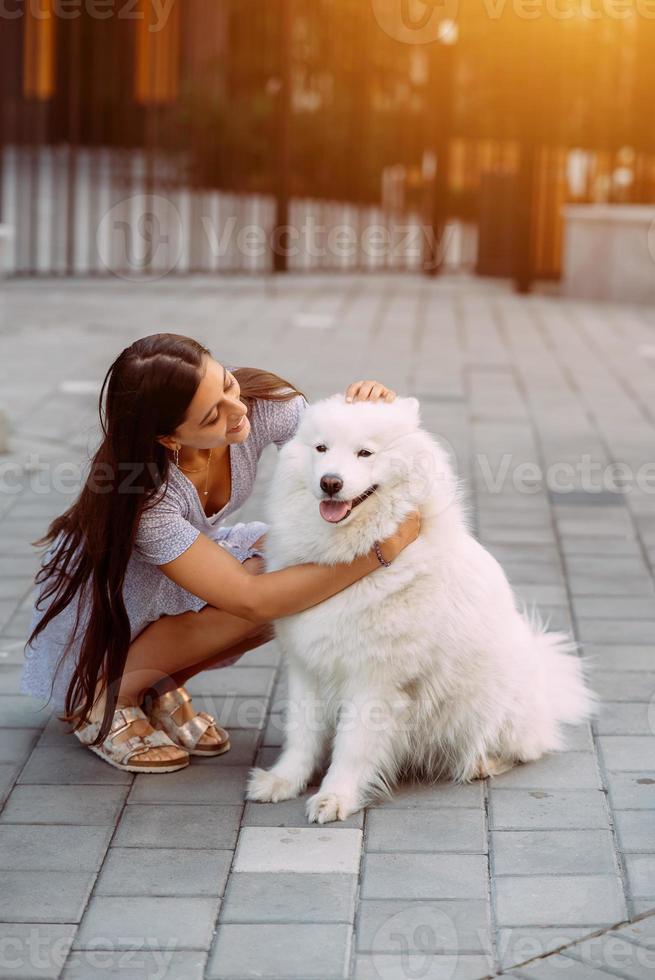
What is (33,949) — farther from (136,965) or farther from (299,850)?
(299,850)

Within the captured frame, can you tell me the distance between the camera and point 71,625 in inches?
129

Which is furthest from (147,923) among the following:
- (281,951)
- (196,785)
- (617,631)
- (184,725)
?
(617,631)

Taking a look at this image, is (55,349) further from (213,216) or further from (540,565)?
(213,216)

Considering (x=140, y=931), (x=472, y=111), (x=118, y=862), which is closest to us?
(x=140, y=931)

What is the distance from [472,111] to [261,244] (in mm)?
2649

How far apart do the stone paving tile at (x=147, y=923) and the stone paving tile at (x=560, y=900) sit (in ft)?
1.87

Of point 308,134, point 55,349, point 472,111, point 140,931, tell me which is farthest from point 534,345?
point 140,931

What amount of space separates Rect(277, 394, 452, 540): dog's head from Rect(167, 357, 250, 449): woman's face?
181 mm

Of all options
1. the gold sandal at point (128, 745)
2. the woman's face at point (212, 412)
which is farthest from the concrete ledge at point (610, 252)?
the gold sandal at point (128, 745)

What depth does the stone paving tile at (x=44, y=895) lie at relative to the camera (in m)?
2.55

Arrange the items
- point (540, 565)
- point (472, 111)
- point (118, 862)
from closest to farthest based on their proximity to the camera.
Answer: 1. point (118, 862)
2. point (540, 565)
3. point (472, 111)

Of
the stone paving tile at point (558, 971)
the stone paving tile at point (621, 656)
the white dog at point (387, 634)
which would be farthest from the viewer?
the stone paving tile at point (621, 656)

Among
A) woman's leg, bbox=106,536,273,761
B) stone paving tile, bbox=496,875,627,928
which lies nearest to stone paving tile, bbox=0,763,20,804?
woman's leg, bbox=106,536,273,761

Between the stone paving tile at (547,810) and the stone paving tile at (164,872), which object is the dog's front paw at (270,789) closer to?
the stone paving tile at (164,872)
